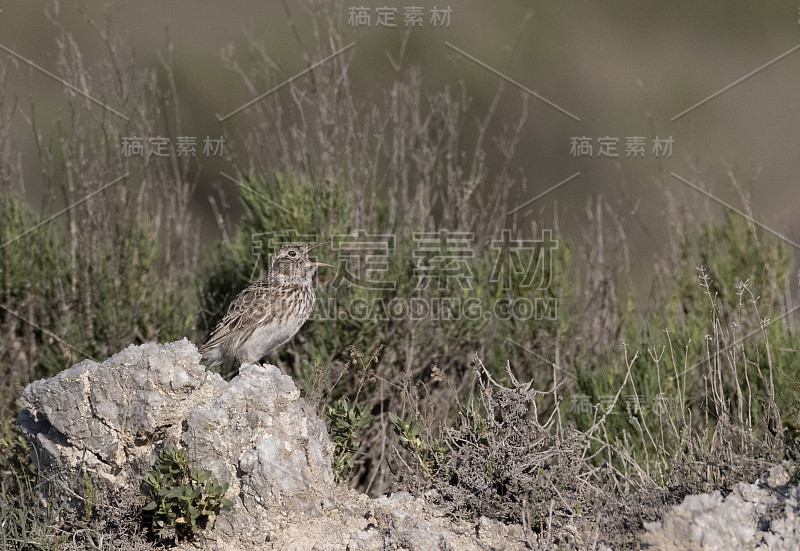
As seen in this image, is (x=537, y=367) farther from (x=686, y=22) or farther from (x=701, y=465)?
(x=686, y=22)

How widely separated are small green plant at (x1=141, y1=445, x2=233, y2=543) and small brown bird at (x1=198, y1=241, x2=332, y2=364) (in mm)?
2221

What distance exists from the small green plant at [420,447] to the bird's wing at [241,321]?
2.02 metres

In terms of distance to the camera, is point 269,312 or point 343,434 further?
point 269,312

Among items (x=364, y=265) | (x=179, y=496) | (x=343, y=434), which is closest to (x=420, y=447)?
(x=343, y=434)

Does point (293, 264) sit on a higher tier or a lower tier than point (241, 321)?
higher

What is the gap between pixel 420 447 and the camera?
15.3 ft

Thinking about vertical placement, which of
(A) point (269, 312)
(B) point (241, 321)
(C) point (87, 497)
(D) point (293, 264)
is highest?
(D) point (293, 264)

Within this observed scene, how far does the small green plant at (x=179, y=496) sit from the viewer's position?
160 inches

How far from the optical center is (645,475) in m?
4.29

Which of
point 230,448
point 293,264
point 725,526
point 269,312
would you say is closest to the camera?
point 725,526

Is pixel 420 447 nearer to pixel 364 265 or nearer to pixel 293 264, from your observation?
pixel 293 264

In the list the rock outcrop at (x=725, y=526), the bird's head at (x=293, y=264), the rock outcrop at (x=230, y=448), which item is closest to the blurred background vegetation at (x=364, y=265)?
the bird's head at (x=293, y=264)

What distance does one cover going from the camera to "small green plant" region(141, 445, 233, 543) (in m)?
4.07

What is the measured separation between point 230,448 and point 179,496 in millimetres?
386
